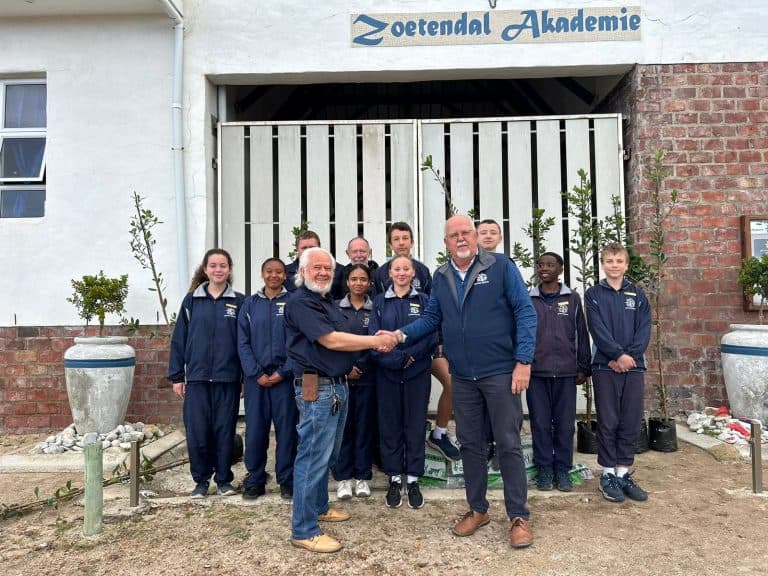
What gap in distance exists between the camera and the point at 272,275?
4.18 m

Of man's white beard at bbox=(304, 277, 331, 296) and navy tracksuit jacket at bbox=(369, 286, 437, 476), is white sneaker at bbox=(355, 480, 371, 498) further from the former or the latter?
man's white beard at bbox=(304, 277, 331, 296)

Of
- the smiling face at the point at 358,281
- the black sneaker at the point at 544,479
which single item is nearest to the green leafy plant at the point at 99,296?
the smiling face at the point at 358,281

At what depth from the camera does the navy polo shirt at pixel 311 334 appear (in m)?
3.28

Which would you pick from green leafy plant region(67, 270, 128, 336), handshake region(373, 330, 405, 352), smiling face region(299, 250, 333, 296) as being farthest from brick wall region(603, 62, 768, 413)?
green leafy plant region(67, 270, 128, 336)

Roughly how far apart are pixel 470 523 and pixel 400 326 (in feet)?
4.26

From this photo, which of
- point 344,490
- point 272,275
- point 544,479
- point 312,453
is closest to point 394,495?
point 344,490

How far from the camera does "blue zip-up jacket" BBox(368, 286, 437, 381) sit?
388 centimetres

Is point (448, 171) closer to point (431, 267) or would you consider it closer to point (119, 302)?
point (431, 267)

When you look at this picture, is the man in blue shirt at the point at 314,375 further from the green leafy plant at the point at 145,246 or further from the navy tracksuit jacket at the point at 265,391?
the green leafy plant at the point at 145,246

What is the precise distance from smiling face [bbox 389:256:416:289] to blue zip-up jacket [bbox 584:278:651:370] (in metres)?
1.32

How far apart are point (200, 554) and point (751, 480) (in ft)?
12.9

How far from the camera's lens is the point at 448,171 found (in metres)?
6.86

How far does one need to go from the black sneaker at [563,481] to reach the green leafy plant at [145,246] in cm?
398

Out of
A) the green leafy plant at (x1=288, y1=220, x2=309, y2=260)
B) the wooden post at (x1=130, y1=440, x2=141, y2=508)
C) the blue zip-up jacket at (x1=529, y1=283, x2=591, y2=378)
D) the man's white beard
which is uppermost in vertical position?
the green leafy plant at (x1=288, y1=220, x2=309, y2=260)
